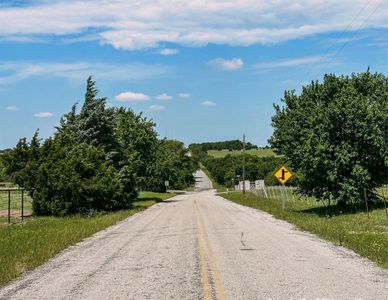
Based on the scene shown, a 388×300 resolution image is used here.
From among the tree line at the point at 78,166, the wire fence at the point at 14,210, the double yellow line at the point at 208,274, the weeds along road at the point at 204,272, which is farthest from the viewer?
the tree line at the point at 78,166

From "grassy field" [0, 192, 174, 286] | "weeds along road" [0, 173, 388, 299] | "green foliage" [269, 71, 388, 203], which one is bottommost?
"weeds along road" [0, 173, 388, 299]

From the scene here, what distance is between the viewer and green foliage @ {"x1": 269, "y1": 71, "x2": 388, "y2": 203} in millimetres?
28797

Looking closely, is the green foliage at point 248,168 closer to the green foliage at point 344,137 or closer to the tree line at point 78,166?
the tree line at point 78,166

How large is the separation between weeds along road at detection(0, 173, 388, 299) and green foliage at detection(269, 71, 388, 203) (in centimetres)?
1226

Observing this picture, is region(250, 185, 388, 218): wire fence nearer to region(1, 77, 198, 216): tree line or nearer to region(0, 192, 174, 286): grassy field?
region(1, 77, 198, 216): tree line

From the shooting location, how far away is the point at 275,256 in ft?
43.7

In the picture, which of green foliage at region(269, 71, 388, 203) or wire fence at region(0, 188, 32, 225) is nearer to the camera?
wire fence at region(0, 188, 32, 225)

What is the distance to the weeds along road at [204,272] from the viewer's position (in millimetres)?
8898

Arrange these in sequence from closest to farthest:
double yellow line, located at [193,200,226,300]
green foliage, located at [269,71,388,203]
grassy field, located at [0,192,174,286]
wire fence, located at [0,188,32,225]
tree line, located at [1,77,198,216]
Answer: double yellow line, located at [193,200,226,300]
grassy field, located at [0,192,174,286]
wire fence, located at [0,188,32,225]
green foliage, located at [269,71,388,203]
tree line, located at [1,77,198,216]

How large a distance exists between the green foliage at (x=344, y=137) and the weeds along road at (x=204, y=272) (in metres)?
12.3

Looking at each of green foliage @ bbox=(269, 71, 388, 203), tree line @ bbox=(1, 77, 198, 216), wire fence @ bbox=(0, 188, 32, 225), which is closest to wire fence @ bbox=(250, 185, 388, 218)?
green foliage @ bbox=(269, 71, 388, 203)

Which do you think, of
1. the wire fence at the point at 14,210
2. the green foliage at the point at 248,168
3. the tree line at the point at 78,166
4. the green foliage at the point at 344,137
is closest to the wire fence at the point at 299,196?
the green foliage at the point at 344,137

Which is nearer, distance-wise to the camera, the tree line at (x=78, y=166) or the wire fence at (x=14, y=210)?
the wire fence at (x=14, y=210)

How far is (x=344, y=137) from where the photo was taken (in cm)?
3002
